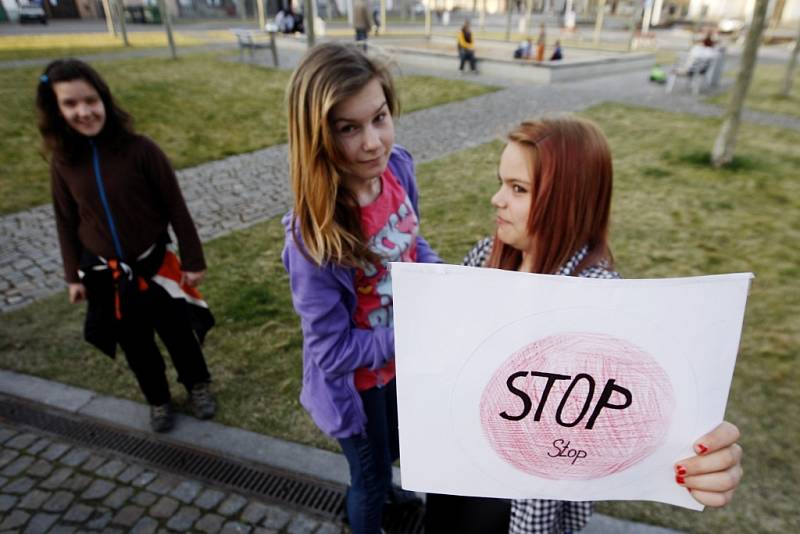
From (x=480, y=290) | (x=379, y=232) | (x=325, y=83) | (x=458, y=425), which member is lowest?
(x=458, y=425)

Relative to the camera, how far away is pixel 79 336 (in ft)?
12.6

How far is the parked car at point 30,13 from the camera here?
2433 centimetres

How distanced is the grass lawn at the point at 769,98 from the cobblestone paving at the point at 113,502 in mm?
12453

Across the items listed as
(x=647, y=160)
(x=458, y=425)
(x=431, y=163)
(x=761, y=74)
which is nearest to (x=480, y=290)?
(x=458, y=425)

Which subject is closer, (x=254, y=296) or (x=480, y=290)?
(x=480, y=290)

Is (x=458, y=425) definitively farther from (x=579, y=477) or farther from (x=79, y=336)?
(x=79, y=336)

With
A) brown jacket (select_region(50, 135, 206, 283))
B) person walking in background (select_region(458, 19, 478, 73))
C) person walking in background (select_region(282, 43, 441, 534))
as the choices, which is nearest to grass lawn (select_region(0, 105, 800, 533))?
brown jacket (select_region(50, 135, 206, 283))

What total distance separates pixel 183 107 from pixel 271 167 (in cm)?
370

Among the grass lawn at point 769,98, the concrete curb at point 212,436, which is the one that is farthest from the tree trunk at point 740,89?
the concrete curb at point 212,436

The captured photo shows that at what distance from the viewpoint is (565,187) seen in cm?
133

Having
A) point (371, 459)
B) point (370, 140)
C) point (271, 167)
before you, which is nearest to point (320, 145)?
point (370, 140)

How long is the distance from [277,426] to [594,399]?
7.69 feet

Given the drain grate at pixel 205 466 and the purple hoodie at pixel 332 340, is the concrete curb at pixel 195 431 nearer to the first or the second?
the drain grate at pixel 205 466

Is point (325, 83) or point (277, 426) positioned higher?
point (325, 83)
